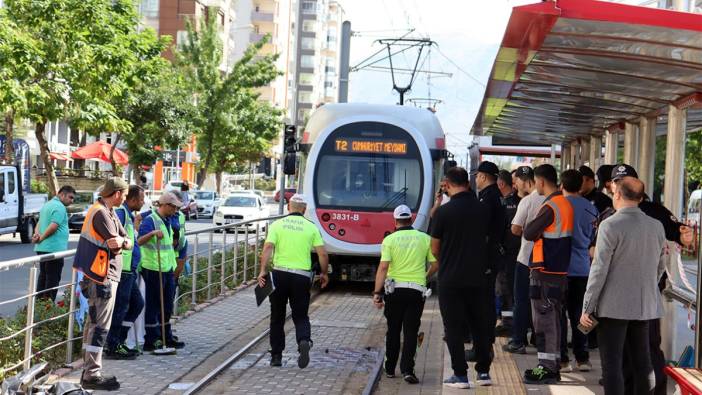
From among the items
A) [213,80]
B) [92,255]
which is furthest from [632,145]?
[213,80]

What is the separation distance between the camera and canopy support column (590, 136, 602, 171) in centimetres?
1891

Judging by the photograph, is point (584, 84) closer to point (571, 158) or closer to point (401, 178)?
point (401, 178)

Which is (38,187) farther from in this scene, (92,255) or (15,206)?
(92,255)

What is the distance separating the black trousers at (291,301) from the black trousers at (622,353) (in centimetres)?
403

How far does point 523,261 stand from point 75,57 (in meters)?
18.1

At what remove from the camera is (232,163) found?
71938 mm

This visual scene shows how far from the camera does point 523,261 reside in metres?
11.3

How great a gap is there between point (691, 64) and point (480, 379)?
3229mm

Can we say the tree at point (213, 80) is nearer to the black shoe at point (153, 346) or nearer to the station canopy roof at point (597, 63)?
the station canopy roof at point (597, 63)

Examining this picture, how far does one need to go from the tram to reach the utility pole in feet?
44.8

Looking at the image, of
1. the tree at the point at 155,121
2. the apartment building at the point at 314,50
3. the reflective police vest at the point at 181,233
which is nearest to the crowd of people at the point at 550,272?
the reflective police vest at the point at 181,233

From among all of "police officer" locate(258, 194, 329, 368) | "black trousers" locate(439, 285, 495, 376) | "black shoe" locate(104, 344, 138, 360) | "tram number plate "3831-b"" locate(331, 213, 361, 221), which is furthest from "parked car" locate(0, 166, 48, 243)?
"black trousers" locate(439, 285, 495, 376)

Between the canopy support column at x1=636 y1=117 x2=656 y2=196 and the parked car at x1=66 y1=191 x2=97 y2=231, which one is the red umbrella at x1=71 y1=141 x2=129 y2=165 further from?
the canopy support column at x1=636 y1=117 x2=656 y2=196

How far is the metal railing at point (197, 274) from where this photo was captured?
9.89 meters
